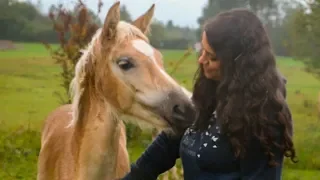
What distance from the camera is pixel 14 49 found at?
9039 millimetres

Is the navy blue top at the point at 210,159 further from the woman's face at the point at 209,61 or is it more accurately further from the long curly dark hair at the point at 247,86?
the woman's face at the point at 209,61

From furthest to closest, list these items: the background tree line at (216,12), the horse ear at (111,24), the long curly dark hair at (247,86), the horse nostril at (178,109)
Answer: the background tree line at (216,12) < the horse ear at (111,24) < the horse nostril at (178,109) < the long curly dark hair at (247,86)

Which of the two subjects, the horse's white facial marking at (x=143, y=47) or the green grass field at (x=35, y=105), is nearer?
the horse's white facial marking at (x=143, y=47)

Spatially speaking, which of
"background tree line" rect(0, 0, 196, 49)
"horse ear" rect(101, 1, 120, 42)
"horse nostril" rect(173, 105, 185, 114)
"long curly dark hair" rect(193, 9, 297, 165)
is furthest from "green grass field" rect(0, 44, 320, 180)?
"long curly dark hair" rect(193, 9, 297, 165)

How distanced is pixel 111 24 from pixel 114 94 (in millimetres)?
389

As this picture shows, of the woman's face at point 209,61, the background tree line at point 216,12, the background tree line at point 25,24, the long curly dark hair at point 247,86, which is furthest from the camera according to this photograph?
the background tree line at point 25,24

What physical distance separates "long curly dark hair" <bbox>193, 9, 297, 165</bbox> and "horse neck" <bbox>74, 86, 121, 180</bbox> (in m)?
0.87

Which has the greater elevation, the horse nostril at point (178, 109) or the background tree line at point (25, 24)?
the horse nostril at point (178, 109)

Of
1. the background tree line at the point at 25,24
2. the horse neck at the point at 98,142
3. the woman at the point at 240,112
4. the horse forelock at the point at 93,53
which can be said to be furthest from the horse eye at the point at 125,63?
the background tree line at the point at 25,24

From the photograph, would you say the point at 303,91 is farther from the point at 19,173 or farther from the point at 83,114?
the point at 83,114

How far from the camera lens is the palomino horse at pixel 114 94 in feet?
9.19

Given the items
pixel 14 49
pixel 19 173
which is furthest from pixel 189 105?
pixel 14 49

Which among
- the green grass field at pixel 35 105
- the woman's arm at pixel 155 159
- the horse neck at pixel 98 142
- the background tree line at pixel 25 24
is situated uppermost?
the woman's arm at pixel 155 159

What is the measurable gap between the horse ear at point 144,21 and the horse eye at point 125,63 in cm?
45
